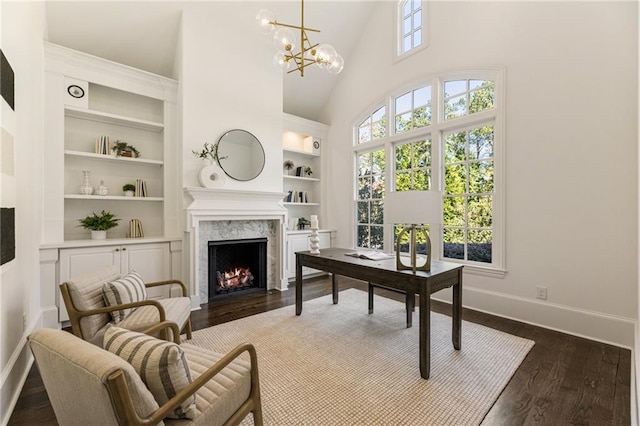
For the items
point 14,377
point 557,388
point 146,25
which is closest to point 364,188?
point 557,388

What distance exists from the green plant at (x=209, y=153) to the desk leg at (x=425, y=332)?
119 inches

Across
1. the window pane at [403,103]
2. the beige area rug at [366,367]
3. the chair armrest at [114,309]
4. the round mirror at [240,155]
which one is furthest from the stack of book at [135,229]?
the window pane at [403,103]

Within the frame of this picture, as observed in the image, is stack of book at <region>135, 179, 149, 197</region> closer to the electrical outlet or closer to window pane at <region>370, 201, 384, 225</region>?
window pane at <region>370, 201, 384, 225</region>

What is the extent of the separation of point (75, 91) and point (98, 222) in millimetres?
1498

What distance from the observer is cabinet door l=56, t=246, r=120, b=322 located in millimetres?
3010

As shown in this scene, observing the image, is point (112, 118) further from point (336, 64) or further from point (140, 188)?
point (336, 64)

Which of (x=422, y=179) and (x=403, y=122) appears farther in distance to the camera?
(x=403, y=122)

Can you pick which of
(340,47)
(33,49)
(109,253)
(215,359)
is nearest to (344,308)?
(215,359)

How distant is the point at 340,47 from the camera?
5.11 metres

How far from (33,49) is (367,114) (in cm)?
414

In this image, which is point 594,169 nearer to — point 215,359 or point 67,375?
point 215,359

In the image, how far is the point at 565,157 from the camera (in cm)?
289

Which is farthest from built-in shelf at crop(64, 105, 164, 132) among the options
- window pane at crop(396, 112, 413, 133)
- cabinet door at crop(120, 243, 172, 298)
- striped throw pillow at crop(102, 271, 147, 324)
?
window pane at crop(396, 112, 413, 133)

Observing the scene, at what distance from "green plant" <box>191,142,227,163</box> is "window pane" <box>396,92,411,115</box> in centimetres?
277
